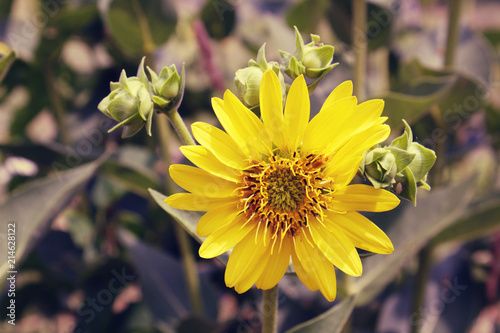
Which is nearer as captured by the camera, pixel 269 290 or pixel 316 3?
pixel 269 290

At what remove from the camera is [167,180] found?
3.73 ft

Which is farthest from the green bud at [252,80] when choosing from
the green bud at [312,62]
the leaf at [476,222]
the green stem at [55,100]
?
the green stem at [55,100]

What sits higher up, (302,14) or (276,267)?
(276,267)

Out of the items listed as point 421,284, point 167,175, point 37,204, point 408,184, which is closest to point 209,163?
point 408,184

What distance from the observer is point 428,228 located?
0.96m

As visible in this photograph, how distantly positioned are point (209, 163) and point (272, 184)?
0.33 ft

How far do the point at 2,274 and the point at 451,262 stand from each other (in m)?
1.18

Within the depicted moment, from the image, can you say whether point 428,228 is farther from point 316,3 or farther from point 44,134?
point 44,134

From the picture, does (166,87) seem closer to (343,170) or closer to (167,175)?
(343,170)

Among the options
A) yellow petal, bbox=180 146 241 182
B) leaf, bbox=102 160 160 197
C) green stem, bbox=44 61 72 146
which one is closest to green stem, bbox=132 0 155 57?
leaf, bbox=102 160 160 197

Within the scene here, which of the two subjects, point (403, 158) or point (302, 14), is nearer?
point (403, 158)

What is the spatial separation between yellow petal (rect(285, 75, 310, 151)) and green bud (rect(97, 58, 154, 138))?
0.57ft

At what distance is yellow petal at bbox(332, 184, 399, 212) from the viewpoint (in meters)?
0.53

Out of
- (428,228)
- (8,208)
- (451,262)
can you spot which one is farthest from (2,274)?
(451,262)
